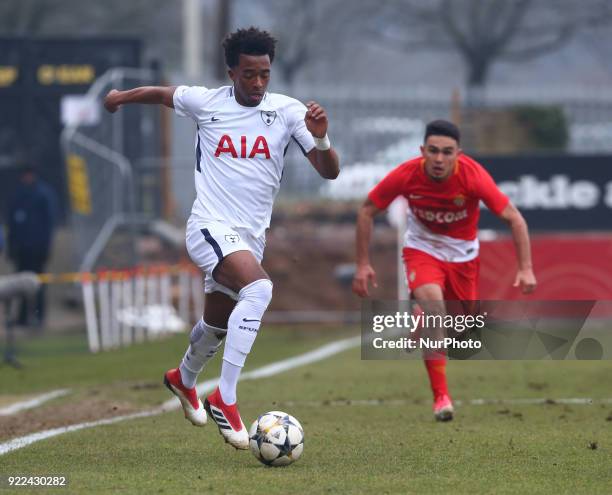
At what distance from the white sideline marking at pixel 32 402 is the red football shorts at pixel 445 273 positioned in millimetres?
3093

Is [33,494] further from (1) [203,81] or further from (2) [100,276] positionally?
(1) [203,81]

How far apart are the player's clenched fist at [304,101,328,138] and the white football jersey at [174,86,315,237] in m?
0.31

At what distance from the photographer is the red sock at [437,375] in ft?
33.2

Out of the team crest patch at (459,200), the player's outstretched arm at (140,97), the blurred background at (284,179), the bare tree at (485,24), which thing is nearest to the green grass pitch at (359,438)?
the team crest patch at (459,200)

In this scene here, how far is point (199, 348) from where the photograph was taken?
8.91m

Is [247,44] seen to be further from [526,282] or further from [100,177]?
[100,177]

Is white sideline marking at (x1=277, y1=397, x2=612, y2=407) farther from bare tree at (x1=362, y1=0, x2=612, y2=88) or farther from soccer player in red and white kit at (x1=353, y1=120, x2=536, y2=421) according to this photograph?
bare tree at (x1=362, y1=0, x2=612, y2=88)

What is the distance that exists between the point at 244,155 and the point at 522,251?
7.04ft

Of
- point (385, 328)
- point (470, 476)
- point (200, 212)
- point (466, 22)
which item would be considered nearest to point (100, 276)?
point (385, 328)

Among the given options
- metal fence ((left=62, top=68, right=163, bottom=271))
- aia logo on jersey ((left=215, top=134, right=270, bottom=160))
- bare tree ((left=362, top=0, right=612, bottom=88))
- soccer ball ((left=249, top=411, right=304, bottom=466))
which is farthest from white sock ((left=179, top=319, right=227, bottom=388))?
bare tree ((left=362, top=0, right=612, bottom=88))

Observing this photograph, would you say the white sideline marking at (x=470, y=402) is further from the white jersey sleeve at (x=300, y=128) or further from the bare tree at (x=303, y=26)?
the bare tree at (x=303, y=26)

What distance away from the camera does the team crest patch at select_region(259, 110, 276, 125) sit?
A: 855 centimetres

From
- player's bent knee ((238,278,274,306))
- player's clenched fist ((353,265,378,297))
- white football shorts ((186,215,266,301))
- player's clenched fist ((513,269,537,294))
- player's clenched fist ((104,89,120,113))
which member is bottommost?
player's clenched fist ((353,265,378,297))

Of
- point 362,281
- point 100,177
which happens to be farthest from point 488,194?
point 100,177
